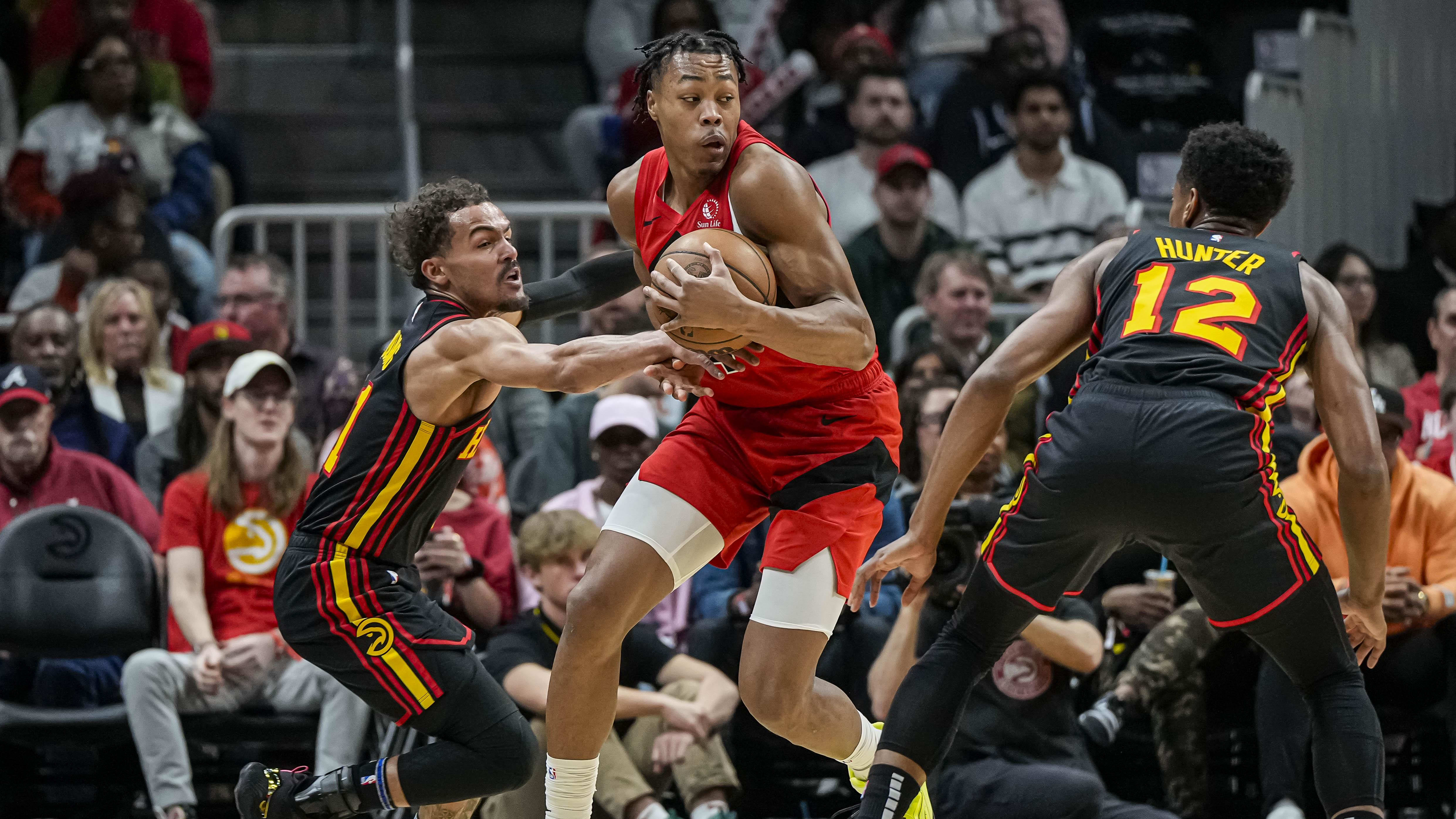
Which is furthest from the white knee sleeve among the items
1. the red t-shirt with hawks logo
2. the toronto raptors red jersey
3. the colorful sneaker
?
the red t-shirt with hawks logo

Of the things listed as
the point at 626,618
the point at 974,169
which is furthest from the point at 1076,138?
the point at 626,618

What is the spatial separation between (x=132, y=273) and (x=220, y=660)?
8.58 ft

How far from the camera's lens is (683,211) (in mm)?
4559

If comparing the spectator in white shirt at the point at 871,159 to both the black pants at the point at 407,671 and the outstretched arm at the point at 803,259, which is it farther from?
the black pants at the point at 407,671


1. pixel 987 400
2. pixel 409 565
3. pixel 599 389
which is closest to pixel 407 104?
pixel 599 389

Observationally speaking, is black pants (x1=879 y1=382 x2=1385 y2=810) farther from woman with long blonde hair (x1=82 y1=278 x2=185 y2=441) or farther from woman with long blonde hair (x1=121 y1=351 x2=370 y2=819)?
woman with long blonde hair (x1=82 y1=278 x2=185 y2=441)

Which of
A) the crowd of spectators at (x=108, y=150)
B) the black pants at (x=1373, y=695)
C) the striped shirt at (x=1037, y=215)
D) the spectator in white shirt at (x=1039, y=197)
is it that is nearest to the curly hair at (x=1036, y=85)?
the spectator in white shirt at (x=1039, y=197)

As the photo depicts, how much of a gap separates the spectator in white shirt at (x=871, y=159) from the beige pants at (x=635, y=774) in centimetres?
368

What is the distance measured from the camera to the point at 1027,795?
17.7ft

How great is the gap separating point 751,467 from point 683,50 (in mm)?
1132

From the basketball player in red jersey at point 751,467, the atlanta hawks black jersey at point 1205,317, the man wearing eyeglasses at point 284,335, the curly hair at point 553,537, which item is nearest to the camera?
the atlanta hawks black jersey at point 1205,317

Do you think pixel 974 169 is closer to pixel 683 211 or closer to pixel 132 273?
pixel 132 273

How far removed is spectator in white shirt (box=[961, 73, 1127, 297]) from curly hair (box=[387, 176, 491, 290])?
451 cm

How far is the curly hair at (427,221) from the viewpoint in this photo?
4.75m
